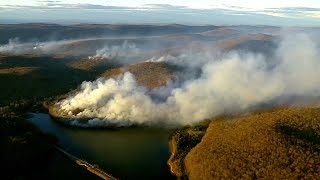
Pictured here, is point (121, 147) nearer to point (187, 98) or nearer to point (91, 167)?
point (91, 167)

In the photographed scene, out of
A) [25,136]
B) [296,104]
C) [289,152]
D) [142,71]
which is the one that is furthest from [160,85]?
[289,152]

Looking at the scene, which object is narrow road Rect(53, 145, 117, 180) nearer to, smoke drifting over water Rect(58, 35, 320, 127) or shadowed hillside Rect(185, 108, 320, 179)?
shadowed hillside Rect(185, 108, 320, 179)

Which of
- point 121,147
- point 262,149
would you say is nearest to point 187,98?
point 121,147

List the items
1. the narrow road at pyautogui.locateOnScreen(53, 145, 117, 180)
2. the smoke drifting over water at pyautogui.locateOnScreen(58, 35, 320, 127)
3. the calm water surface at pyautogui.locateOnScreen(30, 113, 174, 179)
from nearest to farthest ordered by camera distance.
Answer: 1. the narrow road at pyautogui.locateOnScreen(53, 145, 117, 180)
2. the calm water surface at pyautogui.locateOnScreen(30, 113, 174, 179)
3. the smoke drifting over water at pyautogui.locateOnScreen(58, 35, 320, 127)

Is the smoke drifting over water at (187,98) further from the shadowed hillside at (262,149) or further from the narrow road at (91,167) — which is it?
the narrow road at (91,167)

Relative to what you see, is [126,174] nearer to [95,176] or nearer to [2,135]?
[95,176]

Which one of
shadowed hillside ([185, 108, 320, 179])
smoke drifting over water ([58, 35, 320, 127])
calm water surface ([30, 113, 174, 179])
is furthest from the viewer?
smoke drifting over water ([58, 35, 320, 127])

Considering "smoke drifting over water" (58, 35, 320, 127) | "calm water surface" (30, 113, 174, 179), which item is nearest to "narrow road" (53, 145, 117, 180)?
"calm water surface" (30, 113, 174, 179)
